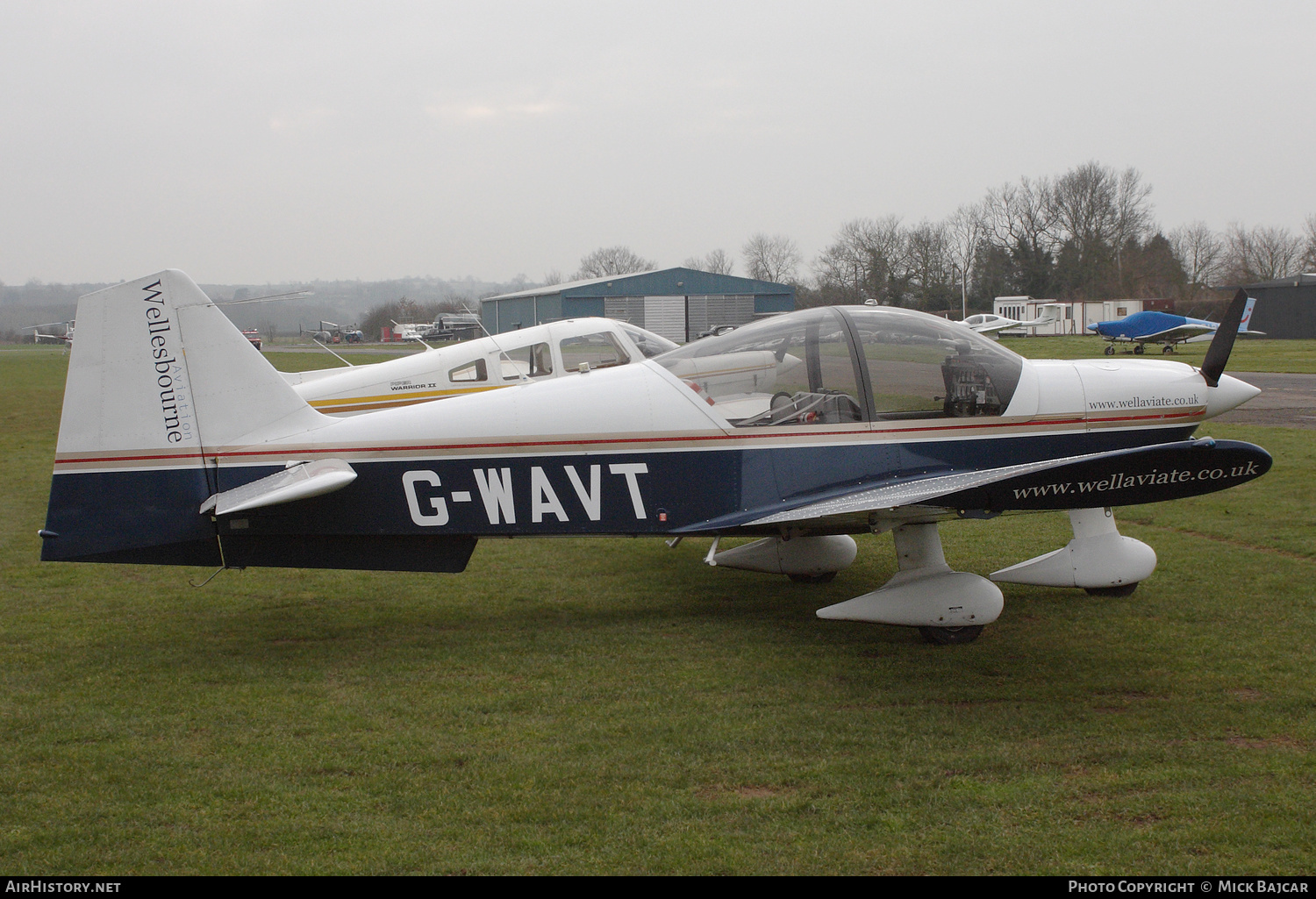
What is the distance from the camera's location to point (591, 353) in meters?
9.95

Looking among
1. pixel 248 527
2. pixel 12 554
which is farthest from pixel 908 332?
pixel 12 554

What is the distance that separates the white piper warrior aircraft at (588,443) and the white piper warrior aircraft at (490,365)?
3.97 meters

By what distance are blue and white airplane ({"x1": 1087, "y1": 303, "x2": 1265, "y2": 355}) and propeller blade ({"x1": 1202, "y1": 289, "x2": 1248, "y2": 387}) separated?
112 ft

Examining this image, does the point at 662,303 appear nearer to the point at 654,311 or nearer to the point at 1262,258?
the point at 654,311

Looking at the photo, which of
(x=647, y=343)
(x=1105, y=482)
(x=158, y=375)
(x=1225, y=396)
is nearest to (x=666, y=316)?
(x=647, y=343)

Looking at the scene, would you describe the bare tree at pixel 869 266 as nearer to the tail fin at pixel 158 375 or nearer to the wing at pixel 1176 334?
the wing at pixel 1176 334

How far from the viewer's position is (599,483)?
564cm

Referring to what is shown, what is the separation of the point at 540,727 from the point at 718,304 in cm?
3398

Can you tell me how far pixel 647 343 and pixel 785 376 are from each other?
15.9 ft

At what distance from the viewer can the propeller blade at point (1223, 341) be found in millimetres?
5543

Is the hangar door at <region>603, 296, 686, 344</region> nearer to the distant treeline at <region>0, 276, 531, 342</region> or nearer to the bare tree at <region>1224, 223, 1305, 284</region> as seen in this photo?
the distant treeline at <region>0, 276, 531, 342</region>

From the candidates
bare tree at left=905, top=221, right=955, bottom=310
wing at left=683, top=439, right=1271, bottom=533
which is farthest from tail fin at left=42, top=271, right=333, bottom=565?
bare tree at left=905, top=221, right=955, bottom=310

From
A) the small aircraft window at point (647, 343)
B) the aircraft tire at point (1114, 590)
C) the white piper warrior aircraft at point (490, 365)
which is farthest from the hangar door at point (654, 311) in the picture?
the aircraft tire at point (1114, 590)

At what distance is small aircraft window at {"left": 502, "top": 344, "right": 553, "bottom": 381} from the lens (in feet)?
32.8
